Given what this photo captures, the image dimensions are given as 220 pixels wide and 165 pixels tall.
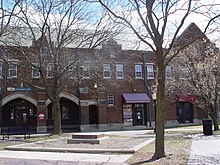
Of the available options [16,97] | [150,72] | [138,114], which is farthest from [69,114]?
[150,72]

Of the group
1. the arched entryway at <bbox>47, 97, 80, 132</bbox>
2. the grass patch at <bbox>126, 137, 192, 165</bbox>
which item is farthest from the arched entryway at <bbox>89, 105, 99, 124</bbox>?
the grass patch at <bbox>126, 137, 192, 165</bbox>

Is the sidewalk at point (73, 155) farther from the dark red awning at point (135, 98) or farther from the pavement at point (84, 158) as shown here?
the dark red awning at point (135, 98)

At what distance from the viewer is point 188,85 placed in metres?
27.0

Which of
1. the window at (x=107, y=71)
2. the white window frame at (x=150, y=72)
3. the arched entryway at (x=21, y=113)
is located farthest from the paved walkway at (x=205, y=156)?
the arched entryway at (x=21, y=113)

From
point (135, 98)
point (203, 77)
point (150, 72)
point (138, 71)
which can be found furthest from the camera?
point (150, 72)

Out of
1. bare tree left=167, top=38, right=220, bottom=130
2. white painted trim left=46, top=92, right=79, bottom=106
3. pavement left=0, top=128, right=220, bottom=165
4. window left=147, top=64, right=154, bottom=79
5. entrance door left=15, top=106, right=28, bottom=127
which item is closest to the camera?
pavement left=0, top=128, right=220, bottom=165

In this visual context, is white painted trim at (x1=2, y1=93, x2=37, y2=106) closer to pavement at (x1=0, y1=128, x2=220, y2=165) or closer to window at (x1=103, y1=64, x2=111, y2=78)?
window at (x1=103, y1=64, x2=111, y2=78)

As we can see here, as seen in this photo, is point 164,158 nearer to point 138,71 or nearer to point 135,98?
point 135,98

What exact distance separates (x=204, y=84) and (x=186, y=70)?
9.58 ft

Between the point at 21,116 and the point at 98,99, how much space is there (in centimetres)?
863

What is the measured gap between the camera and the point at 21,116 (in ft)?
121

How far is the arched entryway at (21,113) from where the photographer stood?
36.7 metres

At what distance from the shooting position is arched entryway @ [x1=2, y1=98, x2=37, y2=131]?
120 ft

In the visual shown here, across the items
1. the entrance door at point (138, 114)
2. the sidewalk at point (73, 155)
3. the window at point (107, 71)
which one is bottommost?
the sidewalk at point (73, 155)
